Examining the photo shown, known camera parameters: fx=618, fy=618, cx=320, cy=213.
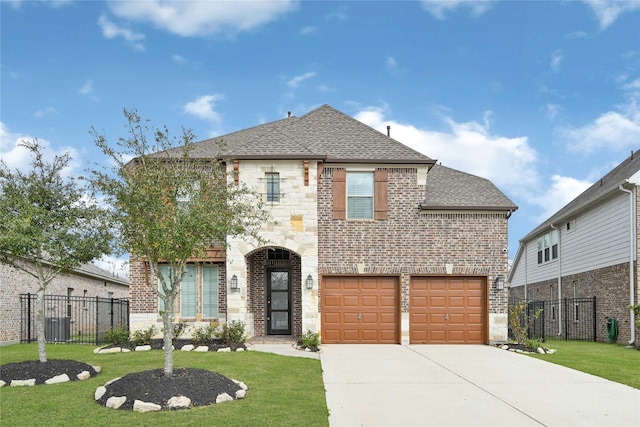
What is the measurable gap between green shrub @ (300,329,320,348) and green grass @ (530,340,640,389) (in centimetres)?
602

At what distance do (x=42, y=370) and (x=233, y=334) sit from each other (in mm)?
6750

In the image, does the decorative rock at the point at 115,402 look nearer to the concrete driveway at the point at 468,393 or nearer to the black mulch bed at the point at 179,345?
the concrete driveway at the point at 468,393

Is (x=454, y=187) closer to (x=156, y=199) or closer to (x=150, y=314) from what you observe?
(x=150, y=314)

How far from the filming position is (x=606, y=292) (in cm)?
2291

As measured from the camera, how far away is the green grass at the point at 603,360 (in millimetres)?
13070

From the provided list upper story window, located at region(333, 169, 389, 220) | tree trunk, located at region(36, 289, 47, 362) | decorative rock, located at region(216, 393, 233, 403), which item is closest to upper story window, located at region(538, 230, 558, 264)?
upper story window, located at region(333, 169, 389, 220)

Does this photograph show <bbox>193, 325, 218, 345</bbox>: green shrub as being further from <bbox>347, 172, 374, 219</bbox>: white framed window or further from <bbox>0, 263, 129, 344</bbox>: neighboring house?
<bbox>347, 172, 374, 219</bbox>: white framed window

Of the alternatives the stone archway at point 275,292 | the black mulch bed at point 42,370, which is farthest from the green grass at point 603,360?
the black mulch bed at point 42,370

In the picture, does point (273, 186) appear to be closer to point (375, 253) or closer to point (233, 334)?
point (375, 253)

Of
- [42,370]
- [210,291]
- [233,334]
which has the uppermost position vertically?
[210,291]

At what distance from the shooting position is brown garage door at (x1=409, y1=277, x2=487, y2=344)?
19594 mm

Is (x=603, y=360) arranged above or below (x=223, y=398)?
below

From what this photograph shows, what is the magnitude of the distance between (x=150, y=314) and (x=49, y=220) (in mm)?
7250

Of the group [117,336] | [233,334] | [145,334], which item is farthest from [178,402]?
[117,336]
